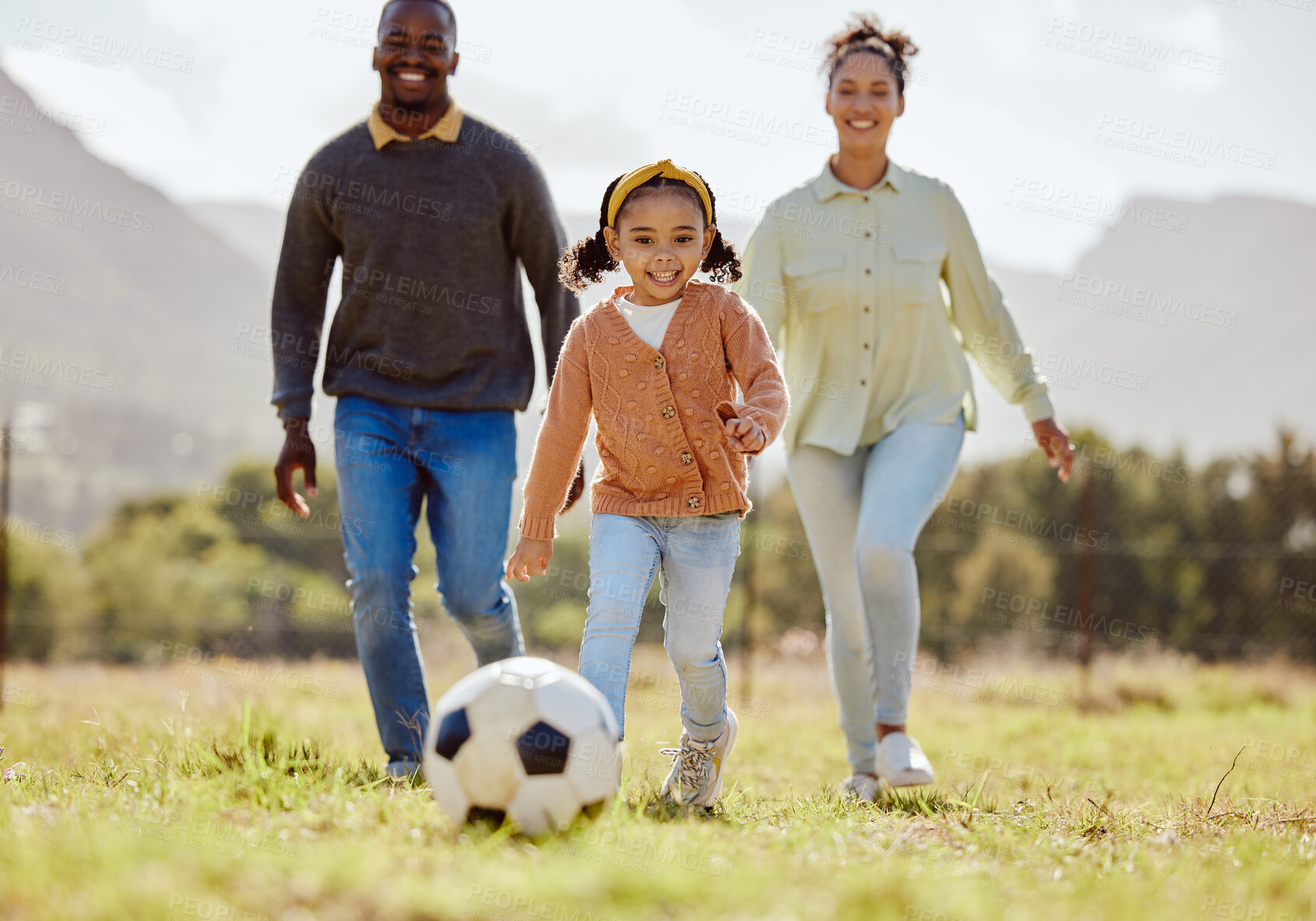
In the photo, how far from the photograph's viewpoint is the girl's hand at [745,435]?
3061mm

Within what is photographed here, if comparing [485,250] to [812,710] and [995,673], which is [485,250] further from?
[995,673]

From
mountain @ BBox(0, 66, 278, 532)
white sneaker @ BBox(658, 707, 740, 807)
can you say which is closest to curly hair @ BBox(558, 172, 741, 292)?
white sneaker @ BBox(658, 707, 740, 807)

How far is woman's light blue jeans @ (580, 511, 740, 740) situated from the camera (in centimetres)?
327

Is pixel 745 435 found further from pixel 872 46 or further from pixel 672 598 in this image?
pixel 872 46

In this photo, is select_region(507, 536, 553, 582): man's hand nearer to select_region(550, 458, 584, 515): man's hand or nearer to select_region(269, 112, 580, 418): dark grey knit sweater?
select_region(550, 458, 584, 515): man's hand

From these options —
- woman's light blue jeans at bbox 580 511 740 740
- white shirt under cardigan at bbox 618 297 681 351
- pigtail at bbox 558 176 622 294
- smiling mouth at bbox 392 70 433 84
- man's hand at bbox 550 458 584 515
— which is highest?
smiling mouth at bbox 392 70 433 84

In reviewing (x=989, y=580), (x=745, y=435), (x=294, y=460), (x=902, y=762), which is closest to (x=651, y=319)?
(x=745, y=435)

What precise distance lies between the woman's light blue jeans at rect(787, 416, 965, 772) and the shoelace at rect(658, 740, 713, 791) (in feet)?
2.98

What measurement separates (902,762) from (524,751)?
1.87 meters

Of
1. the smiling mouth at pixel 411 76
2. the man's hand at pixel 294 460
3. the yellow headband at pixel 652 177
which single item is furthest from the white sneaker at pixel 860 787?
the smiling mouth at pixel 411 76

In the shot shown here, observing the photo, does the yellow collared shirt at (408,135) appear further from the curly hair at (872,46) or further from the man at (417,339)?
the curly hair at (872,46)

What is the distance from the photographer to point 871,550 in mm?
4199

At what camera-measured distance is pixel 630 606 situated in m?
3.30

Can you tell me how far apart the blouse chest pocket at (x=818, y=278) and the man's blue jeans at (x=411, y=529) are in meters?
1.28
